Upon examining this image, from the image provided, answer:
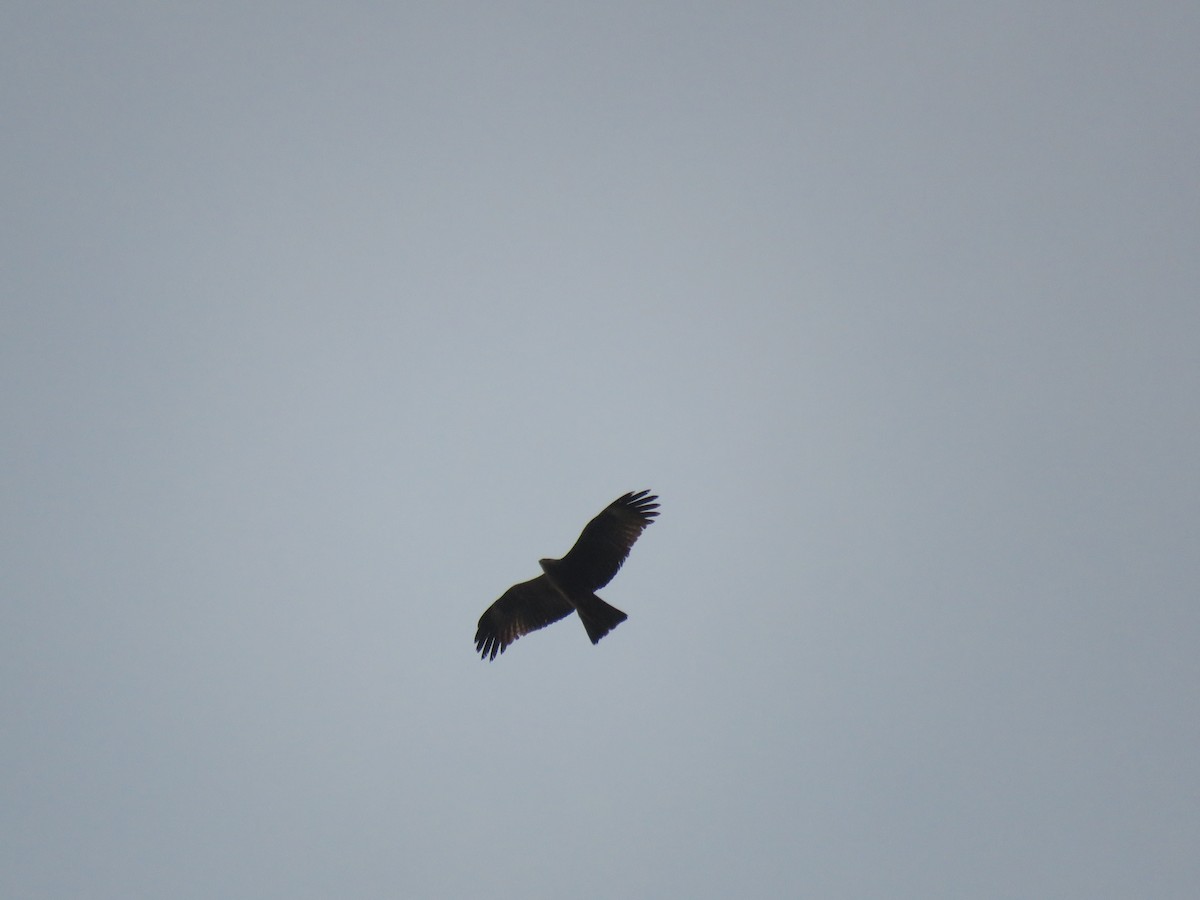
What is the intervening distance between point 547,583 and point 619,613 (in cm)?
145

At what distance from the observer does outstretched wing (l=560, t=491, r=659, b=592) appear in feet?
34.6

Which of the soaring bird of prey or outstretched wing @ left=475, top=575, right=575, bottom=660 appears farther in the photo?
outstretched wing @ left=475, top=575, right=575, bottom=660

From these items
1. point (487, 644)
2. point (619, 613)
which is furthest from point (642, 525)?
point (487, 644)

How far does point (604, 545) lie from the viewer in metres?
10.6

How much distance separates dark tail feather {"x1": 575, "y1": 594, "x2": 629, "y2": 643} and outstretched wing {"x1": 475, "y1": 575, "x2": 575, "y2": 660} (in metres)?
1.05

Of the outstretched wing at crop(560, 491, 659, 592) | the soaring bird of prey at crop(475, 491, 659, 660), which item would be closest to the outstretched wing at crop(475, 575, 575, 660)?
the soaring bird of prey at crop(475, 491, 659, 660)

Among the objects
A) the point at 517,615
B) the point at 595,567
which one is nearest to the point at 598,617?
the point at 595,567

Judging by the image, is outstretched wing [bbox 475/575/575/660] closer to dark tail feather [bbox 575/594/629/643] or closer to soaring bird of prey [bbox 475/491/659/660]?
soaring bird of prey [bbox 475/491/659/660]

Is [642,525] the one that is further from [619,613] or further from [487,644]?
[487,644]

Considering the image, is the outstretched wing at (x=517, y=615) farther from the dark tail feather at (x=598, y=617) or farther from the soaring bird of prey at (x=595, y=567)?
the dark tail feather at (x=598, y=617)

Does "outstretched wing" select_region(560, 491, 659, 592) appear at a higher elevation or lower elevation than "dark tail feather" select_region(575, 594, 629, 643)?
higher

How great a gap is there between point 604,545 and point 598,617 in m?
1.00

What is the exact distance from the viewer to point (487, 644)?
38.0 feet

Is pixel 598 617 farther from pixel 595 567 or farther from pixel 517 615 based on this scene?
pixel 517 615
